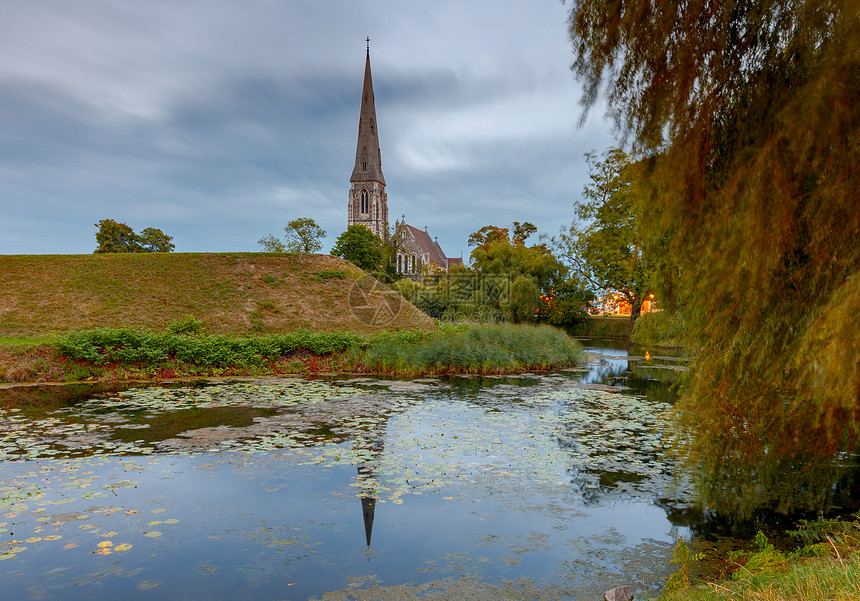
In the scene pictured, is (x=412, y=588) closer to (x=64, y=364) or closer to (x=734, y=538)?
(x=734, y=538)

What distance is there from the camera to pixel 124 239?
5659 centimetres

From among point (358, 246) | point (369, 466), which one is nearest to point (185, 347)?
point (369, 466)

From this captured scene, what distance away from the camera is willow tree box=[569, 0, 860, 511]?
12.1 ft

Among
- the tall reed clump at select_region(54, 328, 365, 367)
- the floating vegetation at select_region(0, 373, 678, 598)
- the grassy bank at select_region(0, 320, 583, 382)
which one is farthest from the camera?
the tall reed clump at select_region(54, 328, 365, 367)

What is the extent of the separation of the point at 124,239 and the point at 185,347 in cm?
4913

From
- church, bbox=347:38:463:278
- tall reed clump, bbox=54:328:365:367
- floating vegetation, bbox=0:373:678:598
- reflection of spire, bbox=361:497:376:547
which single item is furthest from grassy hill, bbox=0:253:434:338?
church, bbox=347:38:463:278

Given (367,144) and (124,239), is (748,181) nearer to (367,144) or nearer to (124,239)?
(124,239)

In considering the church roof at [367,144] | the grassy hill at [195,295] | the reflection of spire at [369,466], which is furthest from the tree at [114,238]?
the reflection of spire at [369,466]

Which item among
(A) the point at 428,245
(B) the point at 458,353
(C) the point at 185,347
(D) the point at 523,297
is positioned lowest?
(B) the point at 458,353

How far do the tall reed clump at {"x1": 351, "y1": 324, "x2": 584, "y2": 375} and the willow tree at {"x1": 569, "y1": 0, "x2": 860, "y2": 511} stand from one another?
12322 millimetres

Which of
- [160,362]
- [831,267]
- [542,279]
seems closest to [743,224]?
[831,267]

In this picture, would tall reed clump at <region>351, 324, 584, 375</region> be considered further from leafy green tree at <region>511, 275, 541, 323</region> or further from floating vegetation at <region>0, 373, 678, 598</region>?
leafy green tree at <region>511, 275, 541, 323</region>

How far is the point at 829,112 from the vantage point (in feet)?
12.0

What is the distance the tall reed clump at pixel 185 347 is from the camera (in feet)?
49.1
